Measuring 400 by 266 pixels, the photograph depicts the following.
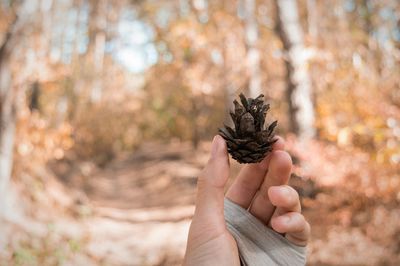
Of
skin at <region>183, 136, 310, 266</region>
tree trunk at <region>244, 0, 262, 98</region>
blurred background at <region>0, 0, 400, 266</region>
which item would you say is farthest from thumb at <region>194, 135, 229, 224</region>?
tree trunk at <region>244, 0, 262, 98</region>

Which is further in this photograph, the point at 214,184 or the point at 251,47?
the point at 251,47

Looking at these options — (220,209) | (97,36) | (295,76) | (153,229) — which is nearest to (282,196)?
(220,209)

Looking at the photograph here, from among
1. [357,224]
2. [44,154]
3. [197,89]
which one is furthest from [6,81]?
[197,89]

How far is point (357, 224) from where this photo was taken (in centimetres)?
679

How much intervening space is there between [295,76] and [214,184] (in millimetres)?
6669

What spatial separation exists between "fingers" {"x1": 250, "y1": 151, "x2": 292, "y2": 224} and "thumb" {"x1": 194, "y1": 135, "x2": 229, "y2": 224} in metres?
0.22

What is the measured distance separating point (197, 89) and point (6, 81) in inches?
418

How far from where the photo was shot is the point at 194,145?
1934 cm

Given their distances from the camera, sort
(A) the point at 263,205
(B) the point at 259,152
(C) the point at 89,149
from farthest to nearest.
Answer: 1. (C) the point at 89,149
2. (A) the point at 263,205
3. (B) the point at 259,152

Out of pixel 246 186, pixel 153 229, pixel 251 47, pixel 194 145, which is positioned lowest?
pixel 153 229

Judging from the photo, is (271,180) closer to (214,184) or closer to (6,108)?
(214,184)

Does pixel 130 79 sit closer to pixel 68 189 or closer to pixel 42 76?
pixel 68 189

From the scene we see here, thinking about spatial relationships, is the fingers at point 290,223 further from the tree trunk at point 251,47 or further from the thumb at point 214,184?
the tree trunk at point 251,47

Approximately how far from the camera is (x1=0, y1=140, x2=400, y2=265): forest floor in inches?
230
